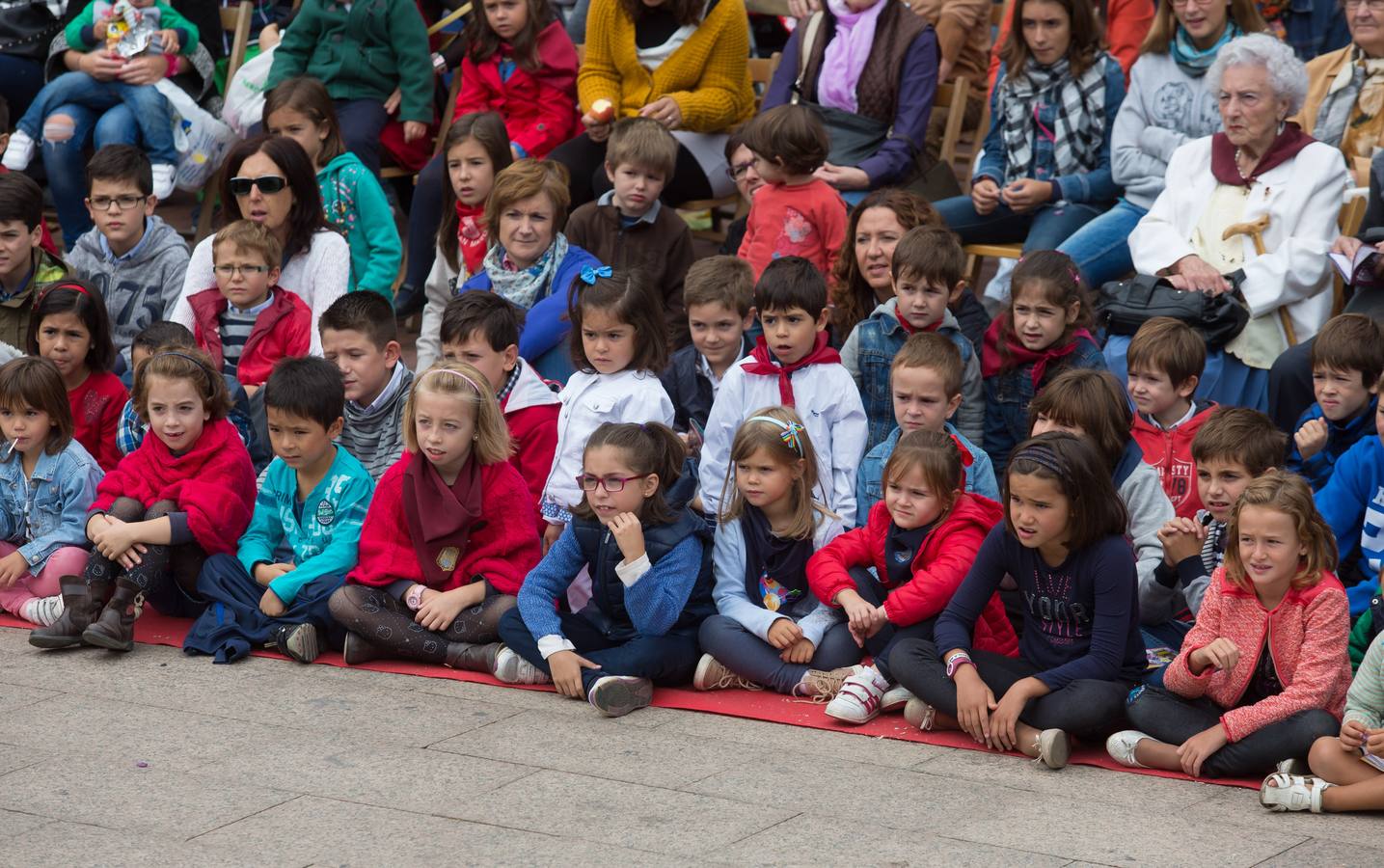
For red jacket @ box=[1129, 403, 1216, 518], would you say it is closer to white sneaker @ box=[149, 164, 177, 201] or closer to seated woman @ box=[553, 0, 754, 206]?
seated woman @ box=[553, 0, 754, 206]

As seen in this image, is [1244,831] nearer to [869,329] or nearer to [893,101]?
[869,329]

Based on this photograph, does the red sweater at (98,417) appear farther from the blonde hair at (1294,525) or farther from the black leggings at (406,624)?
the blonde hair at (1294,525)

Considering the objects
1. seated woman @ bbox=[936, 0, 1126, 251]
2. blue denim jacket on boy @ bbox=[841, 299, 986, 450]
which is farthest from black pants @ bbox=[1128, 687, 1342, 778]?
seated woman @ bbox=[936, 0, 1126, 251]

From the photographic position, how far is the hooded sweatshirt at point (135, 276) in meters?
6.82

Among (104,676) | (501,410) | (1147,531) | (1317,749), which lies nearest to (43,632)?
(104,676)

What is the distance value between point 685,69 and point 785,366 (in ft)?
7.72

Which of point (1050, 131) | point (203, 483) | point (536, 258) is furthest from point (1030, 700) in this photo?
point (1050, 131)

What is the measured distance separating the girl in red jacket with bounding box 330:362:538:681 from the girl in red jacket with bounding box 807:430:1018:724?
963 mm

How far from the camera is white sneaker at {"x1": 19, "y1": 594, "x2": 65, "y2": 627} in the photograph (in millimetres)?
5438

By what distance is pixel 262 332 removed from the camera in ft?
20.8

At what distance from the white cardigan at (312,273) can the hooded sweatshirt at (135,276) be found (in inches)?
5.3

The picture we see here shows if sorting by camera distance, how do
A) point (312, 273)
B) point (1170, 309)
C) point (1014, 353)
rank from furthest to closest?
point (312, 273)
point (1170, 309)
point (1014, 353)

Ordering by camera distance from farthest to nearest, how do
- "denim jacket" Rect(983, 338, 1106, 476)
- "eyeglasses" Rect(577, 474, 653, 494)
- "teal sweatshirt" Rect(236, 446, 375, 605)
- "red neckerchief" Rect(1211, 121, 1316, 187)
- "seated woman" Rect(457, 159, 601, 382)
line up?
"seated woman" Rect(457, 159, 601, 382), "red neckerchief" Rect(1211, 121, 1316, 187), "denim jacket" Rect(983, 338, 1106, 476), "teal sweatshirt" Rect(236, 446, 375, 605), "eyeglasses" Rect(577, 474, 653, 494)

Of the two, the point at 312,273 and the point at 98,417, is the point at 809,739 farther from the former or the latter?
the point at 312,273
